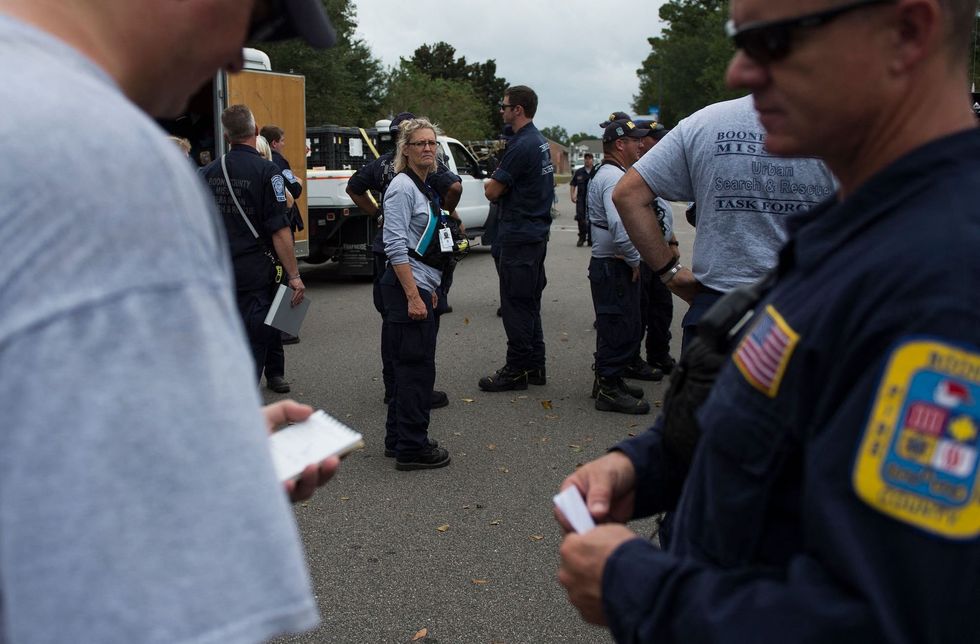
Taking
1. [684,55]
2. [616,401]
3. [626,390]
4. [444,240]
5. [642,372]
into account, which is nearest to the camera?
[444,240]

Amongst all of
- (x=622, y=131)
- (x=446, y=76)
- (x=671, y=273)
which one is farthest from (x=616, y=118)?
(x=446, y=76)

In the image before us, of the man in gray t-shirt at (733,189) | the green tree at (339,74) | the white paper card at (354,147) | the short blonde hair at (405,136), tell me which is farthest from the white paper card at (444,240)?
the green tree at (339,74)

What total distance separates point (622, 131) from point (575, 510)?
596cm

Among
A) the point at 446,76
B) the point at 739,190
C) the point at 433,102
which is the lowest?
the point at 739,190

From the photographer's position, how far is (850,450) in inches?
41.4

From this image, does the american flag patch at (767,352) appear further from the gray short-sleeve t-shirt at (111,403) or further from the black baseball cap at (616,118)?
the black baseball cap at (616,118)

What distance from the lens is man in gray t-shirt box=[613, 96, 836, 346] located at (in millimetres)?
3480

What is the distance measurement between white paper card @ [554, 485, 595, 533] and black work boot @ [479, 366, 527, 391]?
5844 millimetres

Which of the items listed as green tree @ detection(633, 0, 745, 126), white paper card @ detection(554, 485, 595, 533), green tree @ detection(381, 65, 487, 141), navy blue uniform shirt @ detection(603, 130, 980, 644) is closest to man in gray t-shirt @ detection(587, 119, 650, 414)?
white paper card @ detection(554, 485, 595, 533)

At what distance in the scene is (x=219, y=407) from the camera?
0.84m

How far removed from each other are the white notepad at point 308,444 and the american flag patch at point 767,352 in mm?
645

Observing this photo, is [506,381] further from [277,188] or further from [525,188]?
[277,188]

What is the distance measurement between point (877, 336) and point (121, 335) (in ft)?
2.65

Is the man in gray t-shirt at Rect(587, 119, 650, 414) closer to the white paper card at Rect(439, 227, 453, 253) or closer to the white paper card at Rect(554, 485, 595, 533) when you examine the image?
the white paper card at Rect(439, 227, 453, 253)
